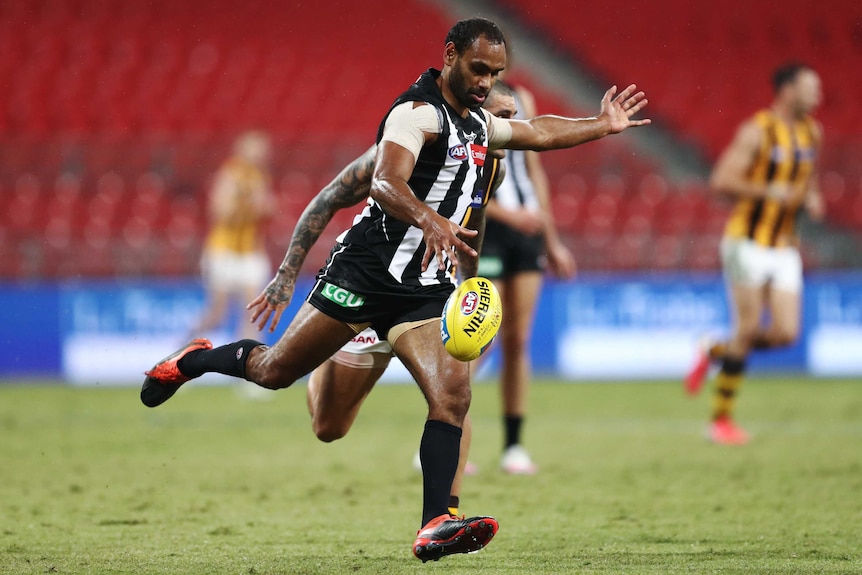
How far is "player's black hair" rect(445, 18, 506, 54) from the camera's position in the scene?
4.77 metres

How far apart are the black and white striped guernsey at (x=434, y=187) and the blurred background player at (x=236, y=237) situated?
27.1 feet

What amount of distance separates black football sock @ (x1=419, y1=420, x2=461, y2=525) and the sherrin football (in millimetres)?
328

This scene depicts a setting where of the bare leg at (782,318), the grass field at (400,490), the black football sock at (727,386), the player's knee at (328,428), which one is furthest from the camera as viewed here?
the bare leg at (782,318)

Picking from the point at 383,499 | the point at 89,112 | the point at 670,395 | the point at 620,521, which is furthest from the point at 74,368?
the point at 620,521

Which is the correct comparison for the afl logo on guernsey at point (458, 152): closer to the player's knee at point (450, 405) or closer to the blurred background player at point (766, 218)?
the player's knee at point (450, 405)

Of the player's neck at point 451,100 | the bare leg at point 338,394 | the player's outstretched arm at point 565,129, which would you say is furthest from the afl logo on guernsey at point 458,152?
the bare leg at point 338,394

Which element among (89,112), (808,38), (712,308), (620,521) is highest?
(808,38)

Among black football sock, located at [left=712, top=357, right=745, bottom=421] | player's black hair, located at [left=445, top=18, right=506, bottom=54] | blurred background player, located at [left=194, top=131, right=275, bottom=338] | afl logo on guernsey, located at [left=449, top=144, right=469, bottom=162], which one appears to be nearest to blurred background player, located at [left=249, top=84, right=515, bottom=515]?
afl logo on guernsey, located at [left=449, top=144, right=469, bottom=162]

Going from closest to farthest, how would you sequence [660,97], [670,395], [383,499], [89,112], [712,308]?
[383,499], [670,395], [712,308], [89,112], [660,97]

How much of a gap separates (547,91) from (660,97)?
1778mm

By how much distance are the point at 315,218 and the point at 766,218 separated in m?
5.10

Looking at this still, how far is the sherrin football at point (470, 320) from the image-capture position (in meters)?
4.62

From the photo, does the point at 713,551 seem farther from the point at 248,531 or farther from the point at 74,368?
the point at 74,368

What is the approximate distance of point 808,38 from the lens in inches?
750
